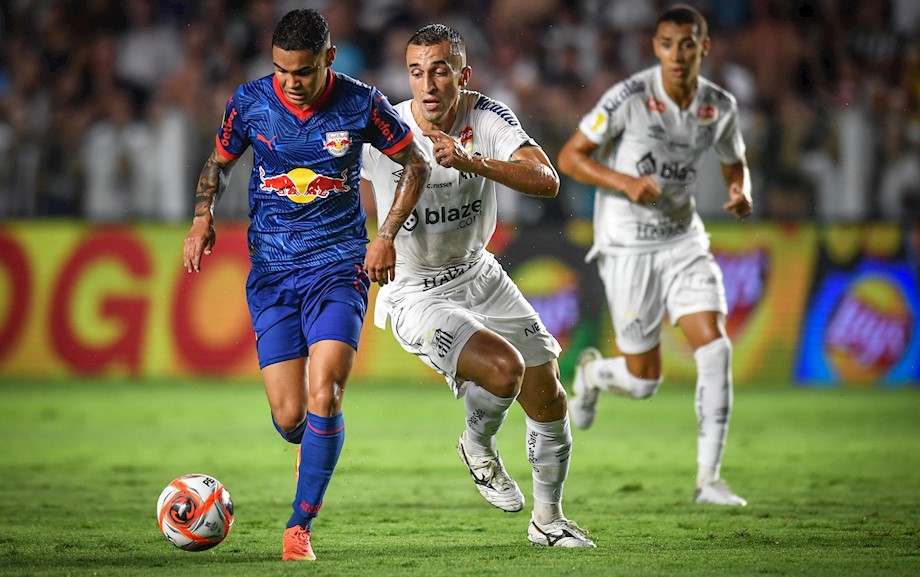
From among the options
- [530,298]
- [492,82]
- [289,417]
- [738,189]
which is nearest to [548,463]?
[289,417]

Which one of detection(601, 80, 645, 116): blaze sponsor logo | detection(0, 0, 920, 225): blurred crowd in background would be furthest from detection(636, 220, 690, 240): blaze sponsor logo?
detection(0, 0, 920, 225): blurred crowd in background

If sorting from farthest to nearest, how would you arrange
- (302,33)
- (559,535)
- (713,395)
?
(713,395), (559,535), (302,33)

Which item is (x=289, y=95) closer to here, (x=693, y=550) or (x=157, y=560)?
(x=157, y=560)

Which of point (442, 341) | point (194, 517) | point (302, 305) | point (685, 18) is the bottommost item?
point (194, 517)

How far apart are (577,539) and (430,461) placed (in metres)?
3.38

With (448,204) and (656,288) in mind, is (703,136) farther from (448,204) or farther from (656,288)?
(448,204)

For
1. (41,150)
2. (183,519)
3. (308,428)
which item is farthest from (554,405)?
(41,150)

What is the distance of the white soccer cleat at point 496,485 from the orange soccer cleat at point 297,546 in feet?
4.16

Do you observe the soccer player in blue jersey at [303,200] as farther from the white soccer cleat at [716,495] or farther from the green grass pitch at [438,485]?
the white soccer cleat at [716,495]

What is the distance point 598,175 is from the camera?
789 centimetres

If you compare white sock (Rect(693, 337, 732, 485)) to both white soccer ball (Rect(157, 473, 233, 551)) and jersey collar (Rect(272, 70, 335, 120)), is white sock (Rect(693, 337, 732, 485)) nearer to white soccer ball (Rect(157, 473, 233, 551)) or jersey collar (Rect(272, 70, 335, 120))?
jersey collar (Rect(272, 70, 335, 120))

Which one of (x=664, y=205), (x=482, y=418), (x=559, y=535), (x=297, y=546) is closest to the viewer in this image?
(x=297, y=546)

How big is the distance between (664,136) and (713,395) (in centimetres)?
164

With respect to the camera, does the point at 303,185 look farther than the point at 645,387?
No
